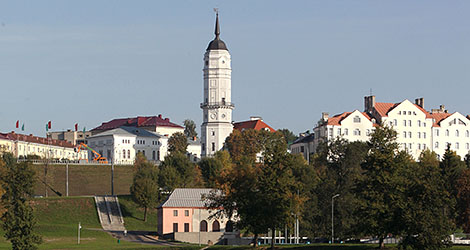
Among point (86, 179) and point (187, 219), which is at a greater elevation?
point (86, 179)

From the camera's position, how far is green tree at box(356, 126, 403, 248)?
89.0 m

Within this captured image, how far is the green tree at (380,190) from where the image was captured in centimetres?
8900

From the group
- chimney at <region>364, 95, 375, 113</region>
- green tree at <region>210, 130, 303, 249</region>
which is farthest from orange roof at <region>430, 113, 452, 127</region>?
green tree at <region>210, 130, 303, 249</region>

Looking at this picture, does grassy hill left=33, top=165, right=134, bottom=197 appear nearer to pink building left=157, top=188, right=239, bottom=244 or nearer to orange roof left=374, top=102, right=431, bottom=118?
pink building left=157, top=188, right=239, bottom=244

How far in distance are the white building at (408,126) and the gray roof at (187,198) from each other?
53938 millimetres

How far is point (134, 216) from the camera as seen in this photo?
447 ft

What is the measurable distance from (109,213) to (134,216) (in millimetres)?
3443

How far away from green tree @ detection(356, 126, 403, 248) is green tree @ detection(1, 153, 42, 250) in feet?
99.7

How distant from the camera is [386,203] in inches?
3543

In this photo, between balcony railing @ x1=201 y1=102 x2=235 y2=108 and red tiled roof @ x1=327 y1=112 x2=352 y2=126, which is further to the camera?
balcony railing @ x1=201 y1=102 x2=235 y2=108

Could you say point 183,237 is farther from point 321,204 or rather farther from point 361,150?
point 361,150

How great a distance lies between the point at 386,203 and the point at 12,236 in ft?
114

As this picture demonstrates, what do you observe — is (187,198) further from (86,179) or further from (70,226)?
(86,179)

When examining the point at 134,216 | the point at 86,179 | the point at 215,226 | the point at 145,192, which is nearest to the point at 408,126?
the point at 86,179
